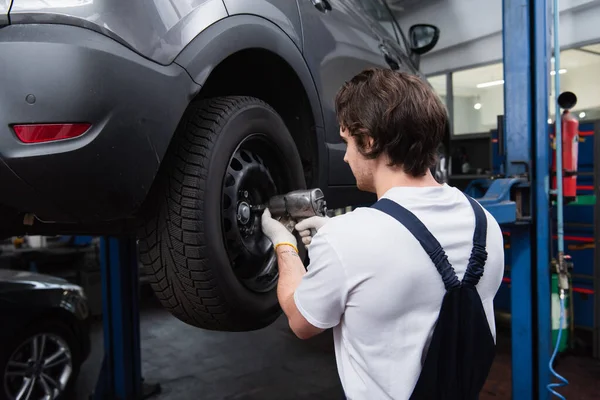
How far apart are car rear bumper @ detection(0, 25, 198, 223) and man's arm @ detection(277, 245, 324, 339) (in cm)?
36

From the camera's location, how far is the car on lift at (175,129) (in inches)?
39.4

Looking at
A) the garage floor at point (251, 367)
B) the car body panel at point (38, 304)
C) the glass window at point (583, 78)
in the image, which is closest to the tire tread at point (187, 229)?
the car body panel at point (38, 304)

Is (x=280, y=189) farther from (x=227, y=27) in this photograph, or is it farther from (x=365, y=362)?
(x=365, y=362)

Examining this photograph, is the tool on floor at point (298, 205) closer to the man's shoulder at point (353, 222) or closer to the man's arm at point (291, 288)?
the man's arm at point (291, 288)

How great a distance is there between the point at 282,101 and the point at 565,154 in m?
1.62

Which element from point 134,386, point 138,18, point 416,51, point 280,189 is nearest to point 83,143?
point 138,18

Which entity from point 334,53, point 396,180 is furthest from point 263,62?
point 396,180

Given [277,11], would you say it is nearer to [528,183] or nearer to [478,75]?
[528,183]

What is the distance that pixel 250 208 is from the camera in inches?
57.3

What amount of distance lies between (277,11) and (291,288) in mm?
831

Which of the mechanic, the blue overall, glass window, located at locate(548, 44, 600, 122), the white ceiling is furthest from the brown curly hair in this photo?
the white ceiling

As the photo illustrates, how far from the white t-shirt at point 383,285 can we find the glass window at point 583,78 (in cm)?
523

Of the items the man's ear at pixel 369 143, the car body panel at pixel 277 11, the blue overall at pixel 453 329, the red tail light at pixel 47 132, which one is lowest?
the blue overall at pixel 453 329

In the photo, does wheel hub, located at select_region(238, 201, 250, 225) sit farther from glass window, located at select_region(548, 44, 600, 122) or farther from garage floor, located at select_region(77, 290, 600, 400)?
glass window, located at select_region(548, 44, 600, 122)
